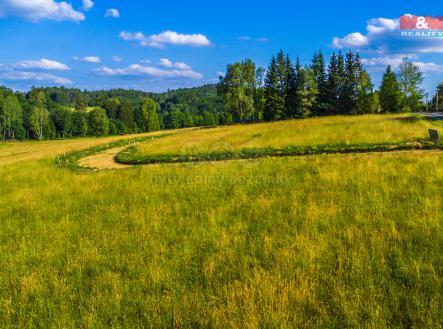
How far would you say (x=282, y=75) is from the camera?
66062 millimetres

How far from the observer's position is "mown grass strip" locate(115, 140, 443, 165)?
16533 millimetres

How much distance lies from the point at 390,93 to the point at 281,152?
5471 centimetres

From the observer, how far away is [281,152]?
1898cm

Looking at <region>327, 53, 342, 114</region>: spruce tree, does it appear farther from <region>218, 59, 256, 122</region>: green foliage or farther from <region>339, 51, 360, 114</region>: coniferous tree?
<region>218, 59, 256, 122</region>: green foliage

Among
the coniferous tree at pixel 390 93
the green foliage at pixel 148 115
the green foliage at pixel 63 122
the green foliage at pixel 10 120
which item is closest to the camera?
the coniferous tree at pixel 390 93

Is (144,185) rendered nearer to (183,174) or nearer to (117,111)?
(183,174)

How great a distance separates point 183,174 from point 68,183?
5.98 meters

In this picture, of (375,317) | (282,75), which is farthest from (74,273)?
(282,75)

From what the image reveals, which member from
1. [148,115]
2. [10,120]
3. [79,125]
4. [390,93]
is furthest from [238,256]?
[79,125]

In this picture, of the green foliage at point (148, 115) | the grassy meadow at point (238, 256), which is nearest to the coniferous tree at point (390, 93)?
the grassy meadow at point (238, 256)

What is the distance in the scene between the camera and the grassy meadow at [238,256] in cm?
376

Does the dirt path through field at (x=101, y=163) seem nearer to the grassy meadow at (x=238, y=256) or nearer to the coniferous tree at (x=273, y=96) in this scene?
the grassy meadow at (x=238, y=256)

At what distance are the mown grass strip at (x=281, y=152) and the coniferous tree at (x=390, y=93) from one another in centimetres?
5163

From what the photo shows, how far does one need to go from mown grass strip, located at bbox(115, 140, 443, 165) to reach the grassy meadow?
264 inches
